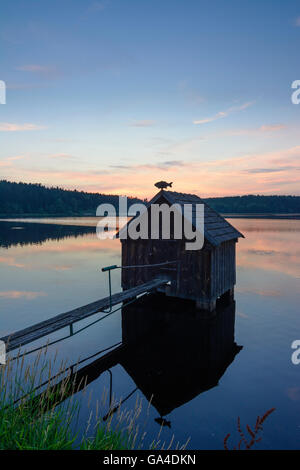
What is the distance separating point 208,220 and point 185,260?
2.53m

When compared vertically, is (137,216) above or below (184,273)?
above

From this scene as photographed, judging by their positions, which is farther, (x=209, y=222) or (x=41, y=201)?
(x=41, y=201)

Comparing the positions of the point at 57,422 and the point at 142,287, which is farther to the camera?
the point at 142,287

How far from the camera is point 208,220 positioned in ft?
46.1

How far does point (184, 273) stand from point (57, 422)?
9367 millimetres

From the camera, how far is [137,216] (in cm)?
1391

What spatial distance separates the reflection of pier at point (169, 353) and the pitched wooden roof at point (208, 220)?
340cm

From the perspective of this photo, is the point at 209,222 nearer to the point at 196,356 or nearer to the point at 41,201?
the point at 196,356

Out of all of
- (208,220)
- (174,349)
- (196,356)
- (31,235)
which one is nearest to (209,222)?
(208,220)

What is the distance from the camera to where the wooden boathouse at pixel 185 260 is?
12414mm

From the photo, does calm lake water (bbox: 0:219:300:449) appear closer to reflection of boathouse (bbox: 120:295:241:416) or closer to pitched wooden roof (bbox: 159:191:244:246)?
reflection of boathouse (bbox: 120:295:241:416)

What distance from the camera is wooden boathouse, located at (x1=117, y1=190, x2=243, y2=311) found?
12.4 metres
